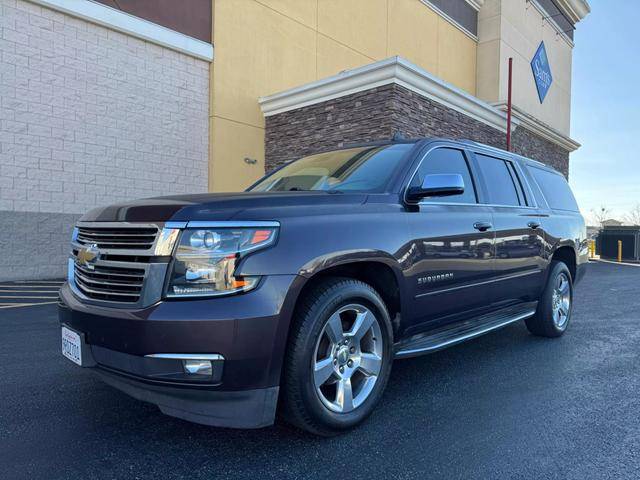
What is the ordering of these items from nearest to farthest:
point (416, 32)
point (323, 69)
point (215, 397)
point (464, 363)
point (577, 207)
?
point (215, 397)
point (464, 363)
point (577, 207)
point (323, 69)
point (416, 32)

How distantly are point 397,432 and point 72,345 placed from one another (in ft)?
6.37

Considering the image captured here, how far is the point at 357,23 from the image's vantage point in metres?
15.8

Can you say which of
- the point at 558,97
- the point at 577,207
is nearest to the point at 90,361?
the point at 577,207

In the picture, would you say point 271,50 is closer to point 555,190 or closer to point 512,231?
point 555,190

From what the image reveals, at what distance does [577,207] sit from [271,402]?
5336mm

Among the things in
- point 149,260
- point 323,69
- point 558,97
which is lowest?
point 149,260

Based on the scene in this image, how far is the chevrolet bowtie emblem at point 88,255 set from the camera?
2.63 meters

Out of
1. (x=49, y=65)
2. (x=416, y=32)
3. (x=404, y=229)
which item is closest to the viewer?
(x=404, y=229)

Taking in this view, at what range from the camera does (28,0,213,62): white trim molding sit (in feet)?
31.2

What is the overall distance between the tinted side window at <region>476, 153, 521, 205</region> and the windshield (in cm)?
104

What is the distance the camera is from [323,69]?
1489 cm

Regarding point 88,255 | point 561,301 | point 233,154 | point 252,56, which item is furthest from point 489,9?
point 88,255

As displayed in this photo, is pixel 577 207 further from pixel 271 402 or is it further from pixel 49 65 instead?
pixel 49 65

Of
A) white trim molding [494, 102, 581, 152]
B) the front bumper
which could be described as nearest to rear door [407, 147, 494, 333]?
the front bumper
